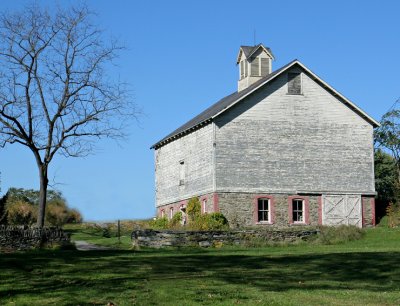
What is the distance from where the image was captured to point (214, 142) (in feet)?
147

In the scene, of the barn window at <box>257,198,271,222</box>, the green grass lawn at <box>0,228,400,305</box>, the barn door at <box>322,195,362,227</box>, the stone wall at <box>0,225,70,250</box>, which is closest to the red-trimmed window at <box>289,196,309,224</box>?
the barn door at <box>322,195,362,227</box>

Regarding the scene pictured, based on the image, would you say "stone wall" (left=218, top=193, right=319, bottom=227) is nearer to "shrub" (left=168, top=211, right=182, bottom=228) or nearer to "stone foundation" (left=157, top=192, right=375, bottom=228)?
"stone foundation" (left=157, top=192, right=375, bottom=228)

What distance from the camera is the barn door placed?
46.4 meters

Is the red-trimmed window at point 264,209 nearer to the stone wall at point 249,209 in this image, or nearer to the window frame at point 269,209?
the window frame at point 269,209

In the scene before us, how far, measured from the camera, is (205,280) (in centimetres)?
1903

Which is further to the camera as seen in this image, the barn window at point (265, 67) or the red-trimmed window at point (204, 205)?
the barn window at point (265, 67)

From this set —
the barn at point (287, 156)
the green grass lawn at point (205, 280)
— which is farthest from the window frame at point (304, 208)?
the green grass lawn at point (205, 280)

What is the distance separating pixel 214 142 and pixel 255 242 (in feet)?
30.8

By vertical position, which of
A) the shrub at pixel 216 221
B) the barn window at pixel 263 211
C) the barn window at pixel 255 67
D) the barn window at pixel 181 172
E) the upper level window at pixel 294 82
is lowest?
the shrub at pixel 216 221

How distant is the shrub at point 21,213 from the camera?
5583 centimetres

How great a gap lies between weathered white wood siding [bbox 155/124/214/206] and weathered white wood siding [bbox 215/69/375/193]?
1444 millimetres

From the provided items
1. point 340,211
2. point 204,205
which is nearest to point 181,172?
point 204,205

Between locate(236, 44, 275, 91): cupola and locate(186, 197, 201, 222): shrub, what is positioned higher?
locate(236, 44, 275, 91): cupola

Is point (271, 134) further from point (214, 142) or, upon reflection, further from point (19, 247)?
point (19, 247)
